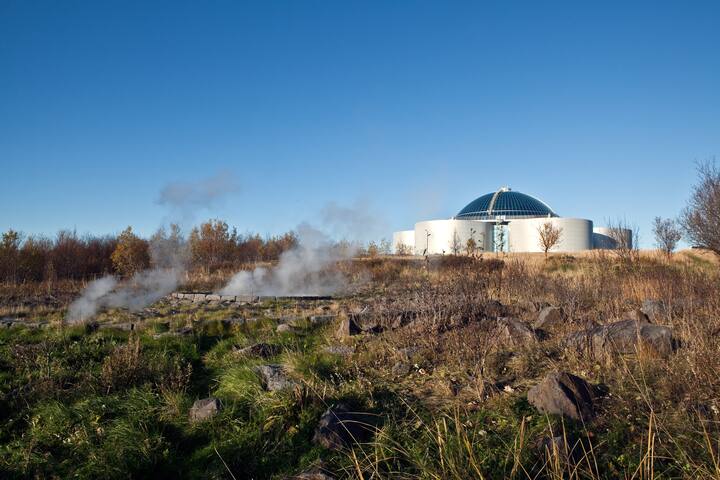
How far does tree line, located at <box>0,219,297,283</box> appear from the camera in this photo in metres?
22.0

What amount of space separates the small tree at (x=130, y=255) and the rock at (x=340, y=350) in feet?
61.9

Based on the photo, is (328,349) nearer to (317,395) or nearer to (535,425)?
(317,395)

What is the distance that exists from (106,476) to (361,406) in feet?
7.30


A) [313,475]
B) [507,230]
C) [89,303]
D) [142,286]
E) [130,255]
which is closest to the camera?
[313,475]

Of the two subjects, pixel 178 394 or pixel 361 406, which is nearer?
pixel 361 406

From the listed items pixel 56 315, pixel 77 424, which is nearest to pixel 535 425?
pixel 77 424

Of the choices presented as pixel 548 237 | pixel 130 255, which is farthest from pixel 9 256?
pixel 548 237

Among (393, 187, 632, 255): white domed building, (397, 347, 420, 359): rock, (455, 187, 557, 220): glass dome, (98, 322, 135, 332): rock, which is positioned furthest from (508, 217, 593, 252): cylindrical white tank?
(397, 347, 420, 359): rock

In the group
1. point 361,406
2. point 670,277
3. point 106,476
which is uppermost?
point 670,277

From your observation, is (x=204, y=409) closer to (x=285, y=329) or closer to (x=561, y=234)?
(x=285, y=329)

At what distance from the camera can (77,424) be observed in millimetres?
4734

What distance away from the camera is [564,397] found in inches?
159

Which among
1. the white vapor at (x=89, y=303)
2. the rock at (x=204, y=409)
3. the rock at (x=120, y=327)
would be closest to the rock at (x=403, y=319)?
the rock at (x=204, y=409)

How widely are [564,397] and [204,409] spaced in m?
3.39
